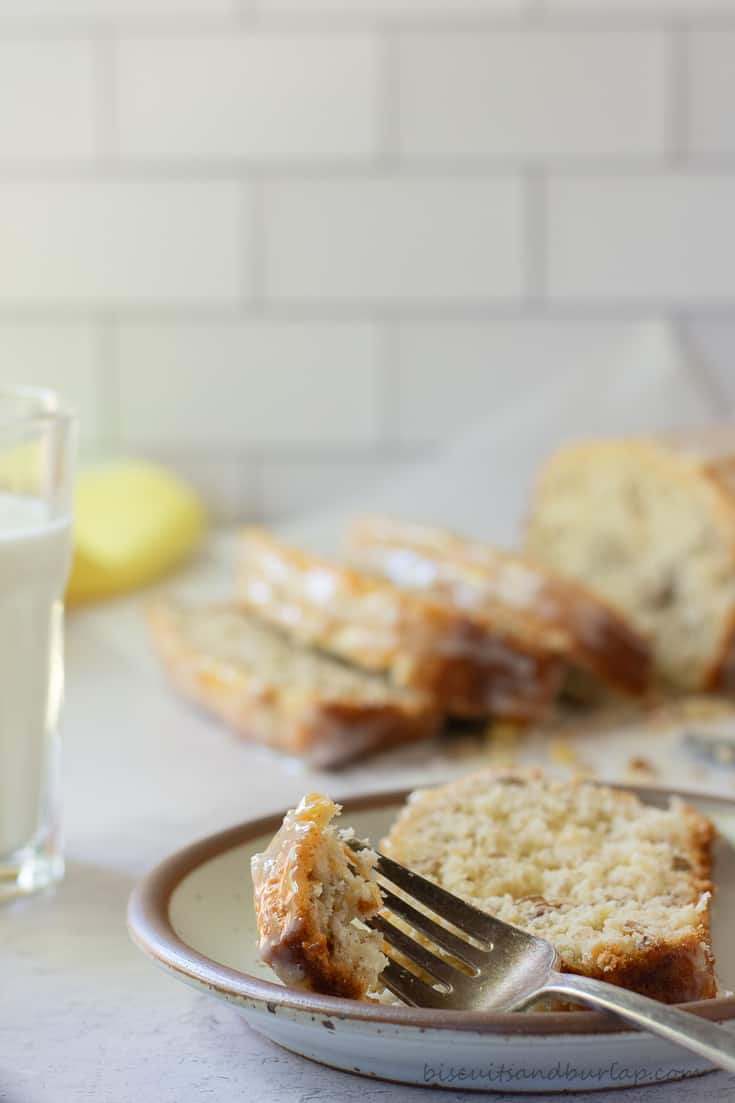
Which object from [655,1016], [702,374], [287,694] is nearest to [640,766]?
[287,694]

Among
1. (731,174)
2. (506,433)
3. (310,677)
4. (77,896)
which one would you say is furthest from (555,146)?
(77,896)

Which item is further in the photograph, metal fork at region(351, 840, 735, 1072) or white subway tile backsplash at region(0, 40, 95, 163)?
white subway tile backsplash at region(0, 40, 95, 163)

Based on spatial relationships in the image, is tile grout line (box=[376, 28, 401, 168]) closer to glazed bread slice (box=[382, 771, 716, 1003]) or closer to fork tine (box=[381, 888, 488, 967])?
glazed bread slice (box=[382, 771, 716, 1003])

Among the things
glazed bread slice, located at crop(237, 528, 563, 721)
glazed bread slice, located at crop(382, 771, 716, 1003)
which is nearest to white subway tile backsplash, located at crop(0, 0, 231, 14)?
glazed bread slice, located at crop(237, 528, 563, 721)

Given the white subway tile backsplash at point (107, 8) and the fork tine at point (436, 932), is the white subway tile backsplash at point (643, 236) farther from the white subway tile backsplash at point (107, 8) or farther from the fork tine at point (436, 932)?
the fork tine at point (436, 932)

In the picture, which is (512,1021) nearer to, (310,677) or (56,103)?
(310,677)

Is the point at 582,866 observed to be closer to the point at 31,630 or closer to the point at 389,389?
the point at 31,630

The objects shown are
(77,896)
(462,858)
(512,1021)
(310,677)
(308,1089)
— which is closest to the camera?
(512,1021)
